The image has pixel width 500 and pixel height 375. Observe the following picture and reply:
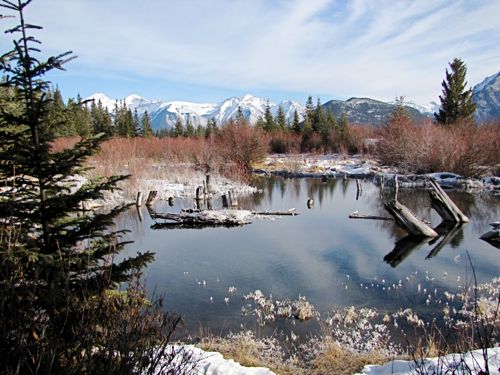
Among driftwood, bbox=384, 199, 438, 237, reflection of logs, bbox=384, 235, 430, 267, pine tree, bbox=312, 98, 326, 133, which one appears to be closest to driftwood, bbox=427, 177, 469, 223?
driftwood, bbox=384, 199, 438, 237

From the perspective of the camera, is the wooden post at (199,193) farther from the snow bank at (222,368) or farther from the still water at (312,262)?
the snow bank at (222,368)

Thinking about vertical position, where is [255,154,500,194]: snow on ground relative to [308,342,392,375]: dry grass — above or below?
above

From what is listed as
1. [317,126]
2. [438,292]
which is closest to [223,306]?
[438,292]

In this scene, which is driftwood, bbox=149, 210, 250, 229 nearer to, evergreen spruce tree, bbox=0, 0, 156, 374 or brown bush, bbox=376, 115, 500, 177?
evergreen spruce tree, bbox=0, 0, 156, 374

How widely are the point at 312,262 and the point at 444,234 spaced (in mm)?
6768

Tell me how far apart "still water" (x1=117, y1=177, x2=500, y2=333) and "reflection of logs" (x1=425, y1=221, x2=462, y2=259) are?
0.07 m

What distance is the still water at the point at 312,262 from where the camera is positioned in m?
9.70

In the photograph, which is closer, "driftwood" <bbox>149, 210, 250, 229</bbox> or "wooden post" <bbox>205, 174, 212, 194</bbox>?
"driftwood" <bbox>149, 210, 250, 229</bbox>

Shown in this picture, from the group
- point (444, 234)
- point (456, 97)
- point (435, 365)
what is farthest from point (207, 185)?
point (456, 97)

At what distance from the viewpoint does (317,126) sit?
6047 centimetres

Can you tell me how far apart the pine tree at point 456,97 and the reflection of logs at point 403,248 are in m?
37.4

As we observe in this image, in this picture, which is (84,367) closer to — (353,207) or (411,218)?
(411,218)

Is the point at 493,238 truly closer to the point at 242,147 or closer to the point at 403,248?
the point at 403,248

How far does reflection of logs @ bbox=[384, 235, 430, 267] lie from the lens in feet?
41.9
